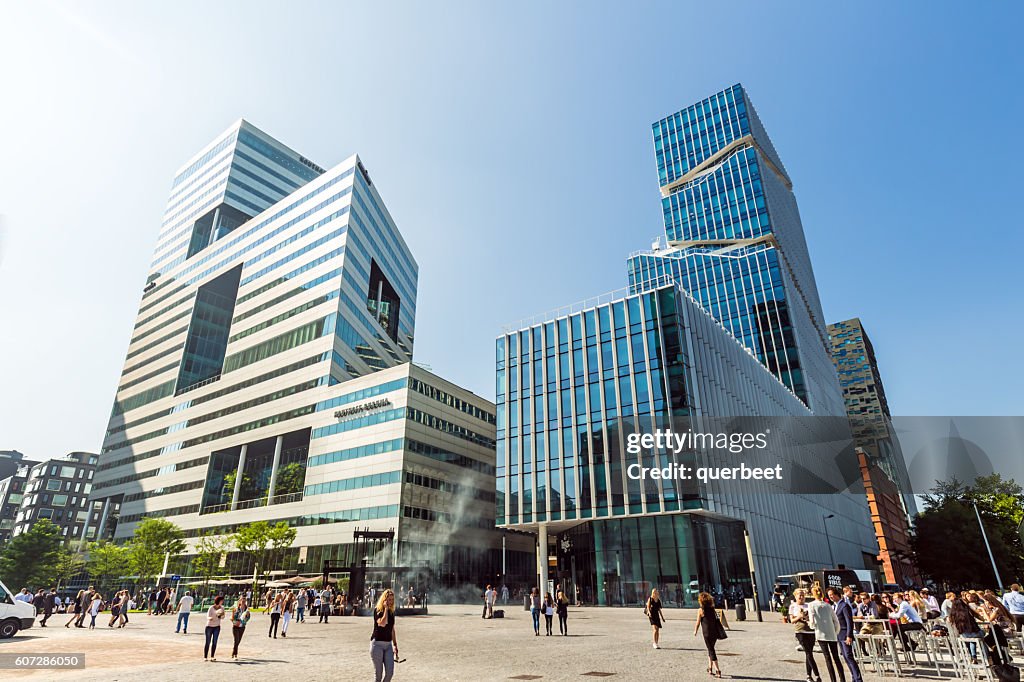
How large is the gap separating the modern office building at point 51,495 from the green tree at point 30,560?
206ft

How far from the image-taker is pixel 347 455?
2450 inches

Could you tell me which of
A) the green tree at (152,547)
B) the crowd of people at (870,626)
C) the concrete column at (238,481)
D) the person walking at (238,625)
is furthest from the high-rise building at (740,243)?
the person walking at (238,625)

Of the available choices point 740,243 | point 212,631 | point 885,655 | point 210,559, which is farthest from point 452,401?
point 740,243

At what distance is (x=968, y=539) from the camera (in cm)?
5047

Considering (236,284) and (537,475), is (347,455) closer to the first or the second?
(537,475)

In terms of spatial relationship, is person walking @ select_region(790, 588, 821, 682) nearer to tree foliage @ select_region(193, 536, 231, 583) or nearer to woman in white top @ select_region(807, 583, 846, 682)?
woman in white top @ select_region(807, 583, 846, 682)

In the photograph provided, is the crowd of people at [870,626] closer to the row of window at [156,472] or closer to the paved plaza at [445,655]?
the paved plaza at [445,655]

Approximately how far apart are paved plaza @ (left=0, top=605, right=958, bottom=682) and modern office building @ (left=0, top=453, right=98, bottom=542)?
488 feet

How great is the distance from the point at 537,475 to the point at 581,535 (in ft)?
20.4

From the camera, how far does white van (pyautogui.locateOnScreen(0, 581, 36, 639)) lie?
20.4 metres

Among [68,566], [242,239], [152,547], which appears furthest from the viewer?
[242,239]

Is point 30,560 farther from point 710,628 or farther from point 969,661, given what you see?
point 969,661

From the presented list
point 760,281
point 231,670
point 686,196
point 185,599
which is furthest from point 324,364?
point 686,196

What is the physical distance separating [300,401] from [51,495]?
114291 mm
